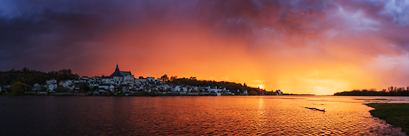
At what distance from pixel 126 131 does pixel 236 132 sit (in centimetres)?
1604

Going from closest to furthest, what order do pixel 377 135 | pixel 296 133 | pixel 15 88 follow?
pixel 377 135
pixel 296 133
pixel 15 88

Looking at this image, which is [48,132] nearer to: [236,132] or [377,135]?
[236,132]

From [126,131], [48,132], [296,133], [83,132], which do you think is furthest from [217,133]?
[48,132]

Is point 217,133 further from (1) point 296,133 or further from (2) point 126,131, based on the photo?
(2) point 126,131

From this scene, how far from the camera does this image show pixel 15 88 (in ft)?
586

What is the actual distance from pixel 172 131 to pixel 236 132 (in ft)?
30.5

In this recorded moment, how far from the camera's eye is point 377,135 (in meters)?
29.0

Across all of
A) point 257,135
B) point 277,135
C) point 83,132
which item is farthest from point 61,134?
point 277,135

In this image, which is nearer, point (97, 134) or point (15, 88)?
point (97, 134)

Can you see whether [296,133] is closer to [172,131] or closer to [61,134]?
[172,131]

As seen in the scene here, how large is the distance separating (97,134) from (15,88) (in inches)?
7901

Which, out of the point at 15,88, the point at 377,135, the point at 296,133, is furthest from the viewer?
the point at 15,88

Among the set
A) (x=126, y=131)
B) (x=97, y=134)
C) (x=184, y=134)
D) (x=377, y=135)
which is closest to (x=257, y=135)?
(x=184, y=134)

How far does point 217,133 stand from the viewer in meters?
31.6
